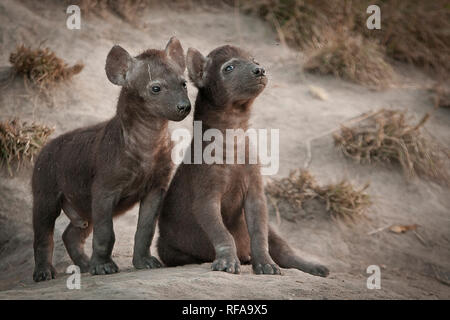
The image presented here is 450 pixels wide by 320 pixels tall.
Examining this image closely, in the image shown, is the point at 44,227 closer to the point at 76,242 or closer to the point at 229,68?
the point at 76,242

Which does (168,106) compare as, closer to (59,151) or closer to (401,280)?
(59,151)

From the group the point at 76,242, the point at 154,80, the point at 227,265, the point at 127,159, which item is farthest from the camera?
the point at 76,242

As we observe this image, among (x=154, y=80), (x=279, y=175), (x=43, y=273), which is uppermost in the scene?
(x=154, y=80)

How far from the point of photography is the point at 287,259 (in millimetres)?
5754

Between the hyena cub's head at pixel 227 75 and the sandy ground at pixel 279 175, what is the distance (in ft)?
4.43

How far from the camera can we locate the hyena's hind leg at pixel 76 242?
235 inches

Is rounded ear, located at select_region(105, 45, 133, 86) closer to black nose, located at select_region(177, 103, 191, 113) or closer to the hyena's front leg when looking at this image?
black nose, located at select_region(177, 103, 191, 113)

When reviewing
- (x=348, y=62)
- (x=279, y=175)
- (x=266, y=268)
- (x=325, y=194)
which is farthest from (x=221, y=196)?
(x=348, y=62)

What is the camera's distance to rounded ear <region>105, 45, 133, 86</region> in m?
5.30

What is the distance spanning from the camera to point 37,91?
8.27 m

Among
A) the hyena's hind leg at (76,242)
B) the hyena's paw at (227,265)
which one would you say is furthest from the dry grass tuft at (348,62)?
the hyena's paw at (227,265)

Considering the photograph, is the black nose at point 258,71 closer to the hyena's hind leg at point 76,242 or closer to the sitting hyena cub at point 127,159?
the sitting hyena cub at point 127,159

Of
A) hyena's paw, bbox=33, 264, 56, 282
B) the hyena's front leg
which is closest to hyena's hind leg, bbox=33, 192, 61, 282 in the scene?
hyena's paw, bbox=33, 264, 56, 282

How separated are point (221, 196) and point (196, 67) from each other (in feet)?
3.48
